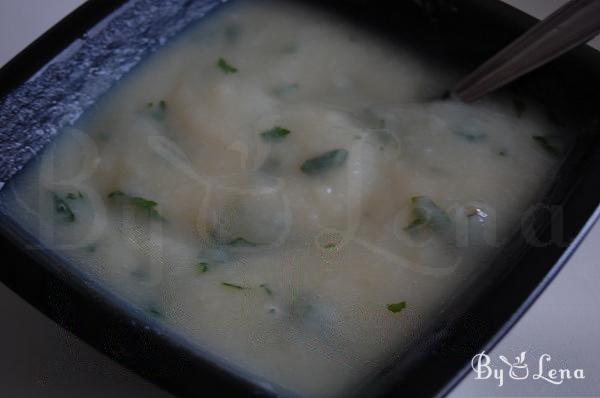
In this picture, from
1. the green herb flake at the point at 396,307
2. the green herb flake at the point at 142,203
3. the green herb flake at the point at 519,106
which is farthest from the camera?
the green herb flake at the point at 519,106

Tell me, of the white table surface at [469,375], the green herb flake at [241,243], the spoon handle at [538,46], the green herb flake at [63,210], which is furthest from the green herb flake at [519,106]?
the green herb flake at [63,210]

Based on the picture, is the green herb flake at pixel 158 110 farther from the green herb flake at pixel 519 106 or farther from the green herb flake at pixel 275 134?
the green herb flake at pixel 519 106

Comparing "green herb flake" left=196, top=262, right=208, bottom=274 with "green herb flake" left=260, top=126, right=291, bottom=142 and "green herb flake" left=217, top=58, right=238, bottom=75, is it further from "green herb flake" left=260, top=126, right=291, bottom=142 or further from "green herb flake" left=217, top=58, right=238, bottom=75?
"green herb flake" left=217, top=58, right=238, bottom=75

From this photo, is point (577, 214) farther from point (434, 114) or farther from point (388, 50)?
point (388, 50)

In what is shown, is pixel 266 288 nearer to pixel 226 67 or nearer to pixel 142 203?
pixel 142 203

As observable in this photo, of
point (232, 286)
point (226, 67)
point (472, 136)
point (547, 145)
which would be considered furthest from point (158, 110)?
point (547, 145)

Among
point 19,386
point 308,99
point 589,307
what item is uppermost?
point 308,99

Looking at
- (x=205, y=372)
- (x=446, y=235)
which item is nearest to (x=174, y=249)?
(x=205, y=372)

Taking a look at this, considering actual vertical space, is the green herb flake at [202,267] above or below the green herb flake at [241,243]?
below
